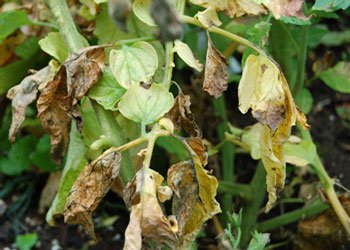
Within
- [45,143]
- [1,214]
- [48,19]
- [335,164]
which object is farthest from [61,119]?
[335,164]

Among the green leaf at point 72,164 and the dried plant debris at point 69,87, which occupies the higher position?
the dried plant debris at point 69,87

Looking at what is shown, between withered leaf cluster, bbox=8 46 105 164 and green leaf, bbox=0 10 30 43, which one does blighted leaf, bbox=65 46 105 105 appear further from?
green leaf, bbox=0 10 30 43

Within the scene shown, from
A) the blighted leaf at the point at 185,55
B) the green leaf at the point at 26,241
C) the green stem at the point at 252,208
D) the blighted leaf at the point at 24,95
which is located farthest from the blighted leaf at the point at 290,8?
the green leaf at the point at 26,241

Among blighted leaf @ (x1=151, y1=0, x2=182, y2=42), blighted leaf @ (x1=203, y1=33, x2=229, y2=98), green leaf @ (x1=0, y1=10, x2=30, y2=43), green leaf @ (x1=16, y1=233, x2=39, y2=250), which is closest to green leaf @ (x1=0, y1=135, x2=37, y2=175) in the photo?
green leaf @ (x1=16, y1=233, x2=39, y2=250)

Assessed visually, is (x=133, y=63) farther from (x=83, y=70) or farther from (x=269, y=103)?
(x=269, y=103)

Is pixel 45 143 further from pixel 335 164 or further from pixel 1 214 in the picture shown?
pixel 335 164

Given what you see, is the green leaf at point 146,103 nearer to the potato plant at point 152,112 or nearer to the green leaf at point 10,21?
the potato plant at point 152,112
